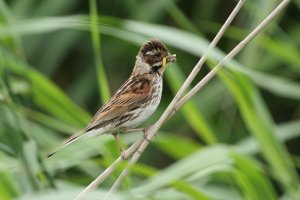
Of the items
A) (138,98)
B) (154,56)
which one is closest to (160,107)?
(138,98)

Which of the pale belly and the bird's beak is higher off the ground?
the bird's beak

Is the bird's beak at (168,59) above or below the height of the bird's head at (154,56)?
below

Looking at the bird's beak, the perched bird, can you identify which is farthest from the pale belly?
the bird's beak

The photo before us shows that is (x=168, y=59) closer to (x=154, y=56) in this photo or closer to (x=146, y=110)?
(x=154, y=56)

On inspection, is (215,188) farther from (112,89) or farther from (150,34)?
(112,89)

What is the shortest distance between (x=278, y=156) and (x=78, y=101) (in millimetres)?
2088

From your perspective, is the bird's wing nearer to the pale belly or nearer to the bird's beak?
the pale belly

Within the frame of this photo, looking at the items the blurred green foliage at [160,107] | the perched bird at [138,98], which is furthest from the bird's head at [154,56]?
the blurred green foliage at [160,107]

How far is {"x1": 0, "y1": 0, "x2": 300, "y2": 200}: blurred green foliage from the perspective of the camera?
127 inches

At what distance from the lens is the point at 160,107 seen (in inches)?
223

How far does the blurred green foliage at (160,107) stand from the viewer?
3.21m

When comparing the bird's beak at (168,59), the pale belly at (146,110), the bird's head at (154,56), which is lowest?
the pale belly at (146,110)

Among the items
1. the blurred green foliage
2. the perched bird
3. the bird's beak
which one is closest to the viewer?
the blurred green foliage

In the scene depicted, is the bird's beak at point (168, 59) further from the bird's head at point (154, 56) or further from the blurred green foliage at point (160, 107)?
the blurred green foliage at point (160, 107)
